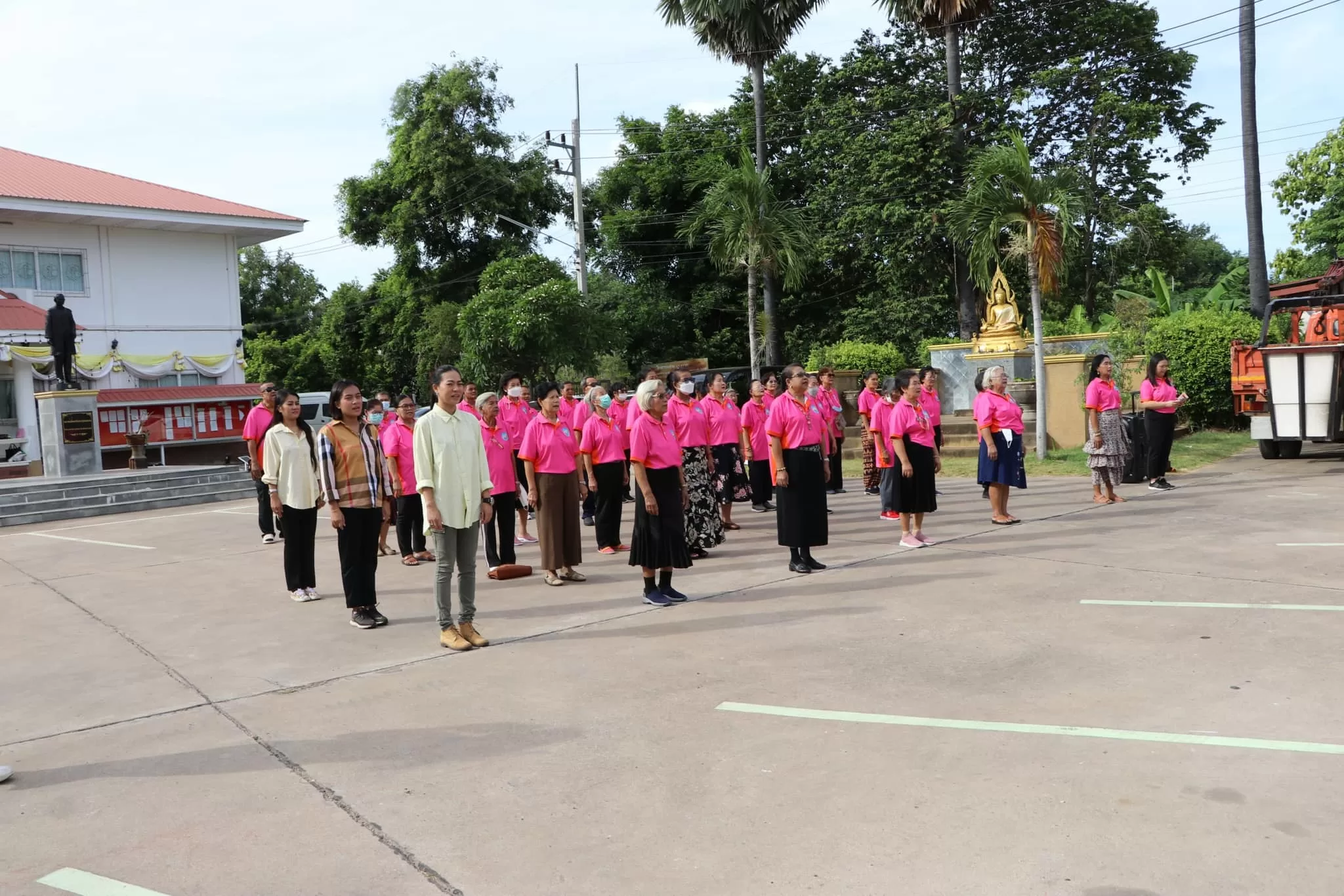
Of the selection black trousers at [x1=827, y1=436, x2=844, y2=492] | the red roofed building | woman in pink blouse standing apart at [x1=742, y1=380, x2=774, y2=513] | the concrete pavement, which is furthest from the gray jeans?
the red roofed building

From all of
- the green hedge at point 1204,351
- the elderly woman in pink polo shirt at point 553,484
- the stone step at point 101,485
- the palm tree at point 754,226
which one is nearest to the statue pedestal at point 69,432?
the stone step at point 101,485

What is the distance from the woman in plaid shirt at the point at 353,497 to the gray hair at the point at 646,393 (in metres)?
2.04

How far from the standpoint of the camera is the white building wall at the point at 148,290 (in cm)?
2762

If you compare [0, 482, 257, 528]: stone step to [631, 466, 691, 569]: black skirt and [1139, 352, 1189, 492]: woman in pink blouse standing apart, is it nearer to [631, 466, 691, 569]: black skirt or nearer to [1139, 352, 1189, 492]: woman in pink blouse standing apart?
[631, 466, 691, 569]: black skirt

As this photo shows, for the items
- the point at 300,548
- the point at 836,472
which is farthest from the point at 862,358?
the point at 300,548

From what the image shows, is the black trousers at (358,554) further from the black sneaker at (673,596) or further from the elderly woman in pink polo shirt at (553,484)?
the black sneaker at (673,596)

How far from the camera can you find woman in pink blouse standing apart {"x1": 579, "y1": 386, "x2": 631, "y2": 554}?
33.3 ft

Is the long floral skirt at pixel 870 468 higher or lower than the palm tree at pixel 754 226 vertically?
lower

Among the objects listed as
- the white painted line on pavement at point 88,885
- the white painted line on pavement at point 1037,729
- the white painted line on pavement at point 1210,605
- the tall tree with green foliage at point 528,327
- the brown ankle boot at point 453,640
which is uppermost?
the tall tree with green foliage at point 528,327

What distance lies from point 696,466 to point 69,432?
16.7 m

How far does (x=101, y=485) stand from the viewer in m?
19.8

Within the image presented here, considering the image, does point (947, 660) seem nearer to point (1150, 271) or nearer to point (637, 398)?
point (637, 398)

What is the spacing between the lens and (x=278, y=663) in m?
6.70

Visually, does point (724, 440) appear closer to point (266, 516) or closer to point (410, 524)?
point (410, 524)
